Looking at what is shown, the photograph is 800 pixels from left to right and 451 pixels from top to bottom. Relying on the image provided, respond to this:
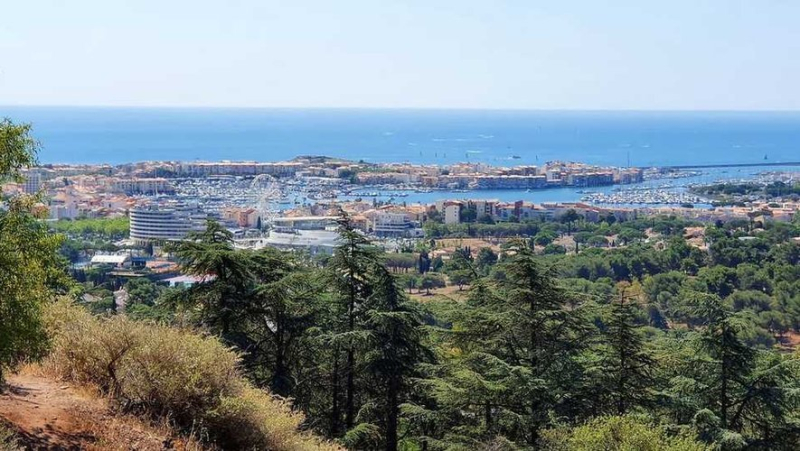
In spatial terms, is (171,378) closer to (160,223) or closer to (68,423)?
(68,423)

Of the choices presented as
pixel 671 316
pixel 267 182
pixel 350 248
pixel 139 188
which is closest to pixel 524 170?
pixel 267 182

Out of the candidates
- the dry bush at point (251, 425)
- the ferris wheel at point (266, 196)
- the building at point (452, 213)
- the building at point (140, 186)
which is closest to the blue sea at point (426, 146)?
the ferris wheel at point (266, 196)

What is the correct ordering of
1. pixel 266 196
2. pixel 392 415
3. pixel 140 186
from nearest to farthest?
pixel 392 415 < pixel 266 196 < pixel 140 186

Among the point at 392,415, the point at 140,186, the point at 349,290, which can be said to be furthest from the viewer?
the point at 140,186

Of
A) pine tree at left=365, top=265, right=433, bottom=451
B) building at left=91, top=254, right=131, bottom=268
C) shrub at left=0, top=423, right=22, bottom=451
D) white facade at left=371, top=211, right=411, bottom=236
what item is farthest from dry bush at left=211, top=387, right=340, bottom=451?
white facade at left=371, top=211, right=411, bottom=236

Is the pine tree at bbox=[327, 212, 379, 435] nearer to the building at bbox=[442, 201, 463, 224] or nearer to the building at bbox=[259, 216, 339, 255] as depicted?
the building at bbox=[259, 216, 339, 255]

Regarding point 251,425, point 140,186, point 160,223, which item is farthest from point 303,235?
point 251,425

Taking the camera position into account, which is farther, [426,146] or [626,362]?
[426,146]

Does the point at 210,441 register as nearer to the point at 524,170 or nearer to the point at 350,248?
the point at 350,248
